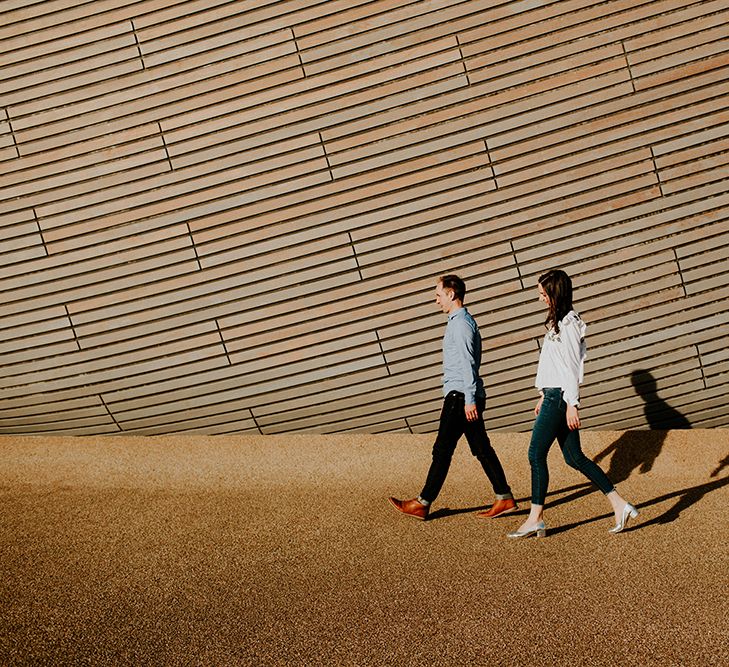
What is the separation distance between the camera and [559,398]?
4645mm

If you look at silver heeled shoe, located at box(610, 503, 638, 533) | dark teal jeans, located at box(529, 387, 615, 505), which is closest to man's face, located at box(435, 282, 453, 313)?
dark teal jeans, located at box(529, 387, 615, 505)

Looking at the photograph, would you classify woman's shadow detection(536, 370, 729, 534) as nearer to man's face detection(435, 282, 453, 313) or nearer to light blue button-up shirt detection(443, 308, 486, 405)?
light blue button-up shirt detection(443, 308, 486, 405)

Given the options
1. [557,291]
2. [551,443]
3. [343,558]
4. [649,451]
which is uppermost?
[557,291]

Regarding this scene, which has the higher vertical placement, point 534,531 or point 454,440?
point 454,440

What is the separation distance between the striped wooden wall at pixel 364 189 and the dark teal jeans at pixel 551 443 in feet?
5.91

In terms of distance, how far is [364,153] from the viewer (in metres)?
6.24

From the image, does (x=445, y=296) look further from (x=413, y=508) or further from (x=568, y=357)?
(x=413, y=508)

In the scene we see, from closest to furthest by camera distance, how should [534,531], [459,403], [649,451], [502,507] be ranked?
[534,531] → [459,403] → [502,507] → [649,451]

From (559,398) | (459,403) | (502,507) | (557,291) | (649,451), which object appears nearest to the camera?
(557,291)

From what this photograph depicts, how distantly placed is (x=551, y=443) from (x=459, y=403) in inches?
25.0

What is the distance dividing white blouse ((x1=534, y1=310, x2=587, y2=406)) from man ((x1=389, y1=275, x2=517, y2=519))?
48 centimetres

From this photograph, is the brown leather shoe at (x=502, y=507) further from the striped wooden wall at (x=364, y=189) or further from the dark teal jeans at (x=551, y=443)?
the striped wooden wall at (x=364, y=189)

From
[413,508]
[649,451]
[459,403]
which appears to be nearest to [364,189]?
[459,403]

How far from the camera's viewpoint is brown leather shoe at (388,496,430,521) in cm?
510
